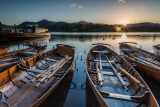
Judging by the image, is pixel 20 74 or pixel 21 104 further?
pixel 20 74

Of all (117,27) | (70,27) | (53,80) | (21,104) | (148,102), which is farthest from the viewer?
(117,27)

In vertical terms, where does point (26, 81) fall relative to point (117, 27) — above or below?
below

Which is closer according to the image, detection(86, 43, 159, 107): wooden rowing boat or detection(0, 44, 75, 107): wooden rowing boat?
detection(86, 43, 159, 107): wooden rowing boat

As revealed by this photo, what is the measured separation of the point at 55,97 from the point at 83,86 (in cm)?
251

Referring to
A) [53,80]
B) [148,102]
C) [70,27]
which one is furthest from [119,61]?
[70,27]

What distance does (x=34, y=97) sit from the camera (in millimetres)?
4977

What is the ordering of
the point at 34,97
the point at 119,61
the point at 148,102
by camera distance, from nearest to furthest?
1. the point at 148,102
2. the point at 34,97
3. the point at 119,61

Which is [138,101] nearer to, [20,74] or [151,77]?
[151,77]

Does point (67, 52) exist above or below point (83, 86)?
above

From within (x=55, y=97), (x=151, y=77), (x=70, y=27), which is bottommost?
(x=55, y=97)

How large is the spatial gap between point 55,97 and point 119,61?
23.4 ft

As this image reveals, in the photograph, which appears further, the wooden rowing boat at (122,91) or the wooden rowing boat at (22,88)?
the wooden rowing boat at (22,88)

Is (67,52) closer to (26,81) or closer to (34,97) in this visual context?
(26,81)

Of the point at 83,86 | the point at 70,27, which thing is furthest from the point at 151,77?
the point at 70,27
